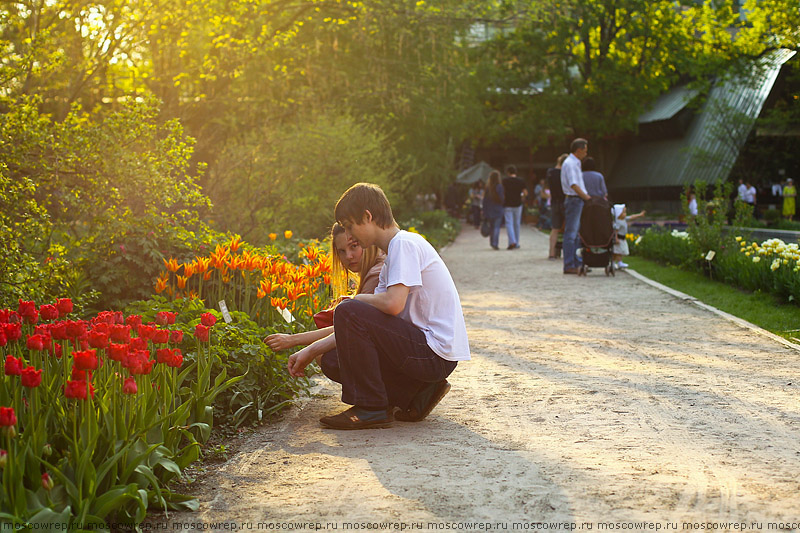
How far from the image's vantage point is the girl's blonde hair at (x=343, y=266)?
220 inches

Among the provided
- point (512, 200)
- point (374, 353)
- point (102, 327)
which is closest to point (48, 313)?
point (102, 327)

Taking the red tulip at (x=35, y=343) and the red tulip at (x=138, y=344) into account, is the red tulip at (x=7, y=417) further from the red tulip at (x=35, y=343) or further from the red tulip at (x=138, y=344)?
the red tulip at (x=138, y=344)

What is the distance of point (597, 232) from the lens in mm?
14797

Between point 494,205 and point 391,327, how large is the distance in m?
18.8

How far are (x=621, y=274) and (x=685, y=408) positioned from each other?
10024 millimetres

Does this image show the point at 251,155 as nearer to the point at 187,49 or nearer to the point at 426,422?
the point at 187,49

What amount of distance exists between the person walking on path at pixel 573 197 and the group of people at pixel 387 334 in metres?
9.95

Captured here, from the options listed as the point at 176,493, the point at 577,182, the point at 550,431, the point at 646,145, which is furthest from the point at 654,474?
the point at 646,145

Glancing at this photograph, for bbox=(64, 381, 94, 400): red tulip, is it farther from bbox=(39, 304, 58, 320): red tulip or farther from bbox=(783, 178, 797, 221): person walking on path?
bbox=(783, 178, 797, 221): person walking on path

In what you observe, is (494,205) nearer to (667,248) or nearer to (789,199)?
(667,248)

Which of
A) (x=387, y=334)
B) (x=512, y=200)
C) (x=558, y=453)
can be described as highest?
(x=512, y=200)

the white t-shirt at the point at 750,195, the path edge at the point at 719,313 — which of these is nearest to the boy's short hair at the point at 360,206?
the path edge at the point at 719,313

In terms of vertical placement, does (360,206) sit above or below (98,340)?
above

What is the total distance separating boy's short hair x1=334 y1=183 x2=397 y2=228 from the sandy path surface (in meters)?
1.16
